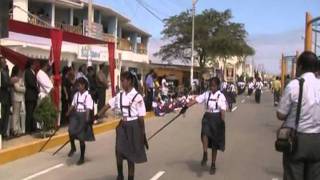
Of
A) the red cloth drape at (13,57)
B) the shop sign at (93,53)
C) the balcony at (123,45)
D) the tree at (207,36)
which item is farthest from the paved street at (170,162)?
the tree at (207,36)

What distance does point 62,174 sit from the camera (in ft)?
37.6

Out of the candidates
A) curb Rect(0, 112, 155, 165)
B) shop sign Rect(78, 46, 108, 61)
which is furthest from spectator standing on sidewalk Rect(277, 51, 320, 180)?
shop sign Rect(78, 46, 108, 61)

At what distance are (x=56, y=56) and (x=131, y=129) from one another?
7.31 m

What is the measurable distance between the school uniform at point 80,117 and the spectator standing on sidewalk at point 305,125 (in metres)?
6.80

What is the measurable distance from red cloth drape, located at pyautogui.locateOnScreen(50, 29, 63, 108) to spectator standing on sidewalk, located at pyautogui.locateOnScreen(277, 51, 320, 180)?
10.7 meters

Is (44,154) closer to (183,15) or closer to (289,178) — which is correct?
(289,178)

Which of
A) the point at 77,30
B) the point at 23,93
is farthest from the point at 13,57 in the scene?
the point at 77,30

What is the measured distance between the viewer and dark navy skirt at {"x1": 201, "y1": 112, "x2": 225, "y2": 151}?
39.0 ft

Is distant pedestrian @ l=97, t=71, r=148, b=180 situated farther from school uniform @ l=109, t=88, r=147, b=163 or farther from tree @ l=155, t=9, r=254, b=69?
tree @ l=155, t=9, r=254, b=69

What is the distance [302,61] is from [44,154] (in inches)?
350

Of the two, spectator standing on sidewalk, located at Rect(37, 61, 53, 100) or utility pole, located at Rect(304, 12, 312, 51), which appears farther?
utility pole, located at Rect(304, 12, 312, 51)

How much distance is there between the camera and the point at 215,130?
11.9 metres

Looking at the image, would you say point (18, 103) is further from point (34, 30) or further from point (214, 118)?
point (214, 118)

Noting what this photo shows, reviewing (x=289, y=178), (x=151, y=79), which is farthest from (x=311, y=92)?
(x=151, y=79)
